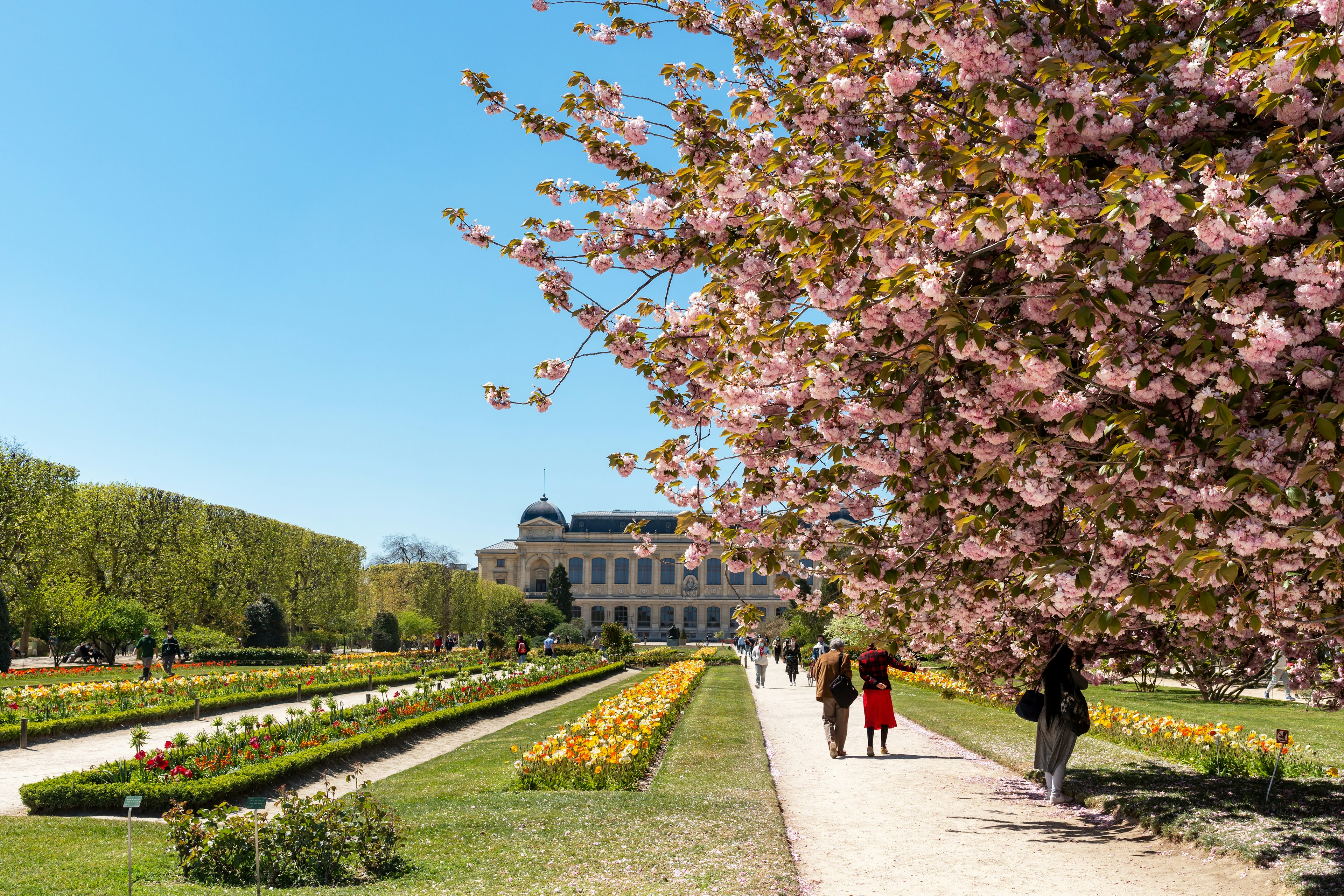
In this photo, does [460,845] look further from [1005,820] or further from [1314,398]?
[1314,398]

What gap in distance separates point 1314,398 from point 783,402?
2.10 meters

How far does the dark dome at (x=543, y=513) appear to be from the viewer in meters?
101

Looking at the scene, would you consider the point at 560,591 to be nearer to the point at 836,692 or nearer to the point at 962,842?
the point at 836,692

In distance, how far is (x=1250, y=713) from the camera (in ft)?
56.4

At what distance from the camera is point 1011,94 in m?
3.36

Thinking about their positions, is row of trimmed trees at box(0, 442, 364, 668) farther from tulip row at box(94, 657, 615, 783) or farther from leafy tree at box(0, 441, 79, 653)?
tulip row at box(94, 657, 615, 783)

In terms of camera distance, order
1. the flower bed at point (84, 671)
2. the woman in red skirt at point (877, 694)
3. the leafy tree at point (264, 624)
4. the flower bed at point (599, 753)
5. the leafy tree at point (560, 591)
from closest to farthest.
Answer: the flower bed at point (599, 753)
the woman in red skirt at point (877, 694)
the flower bed at point (84, 671)
the leafy tree at point (264, 624)
the leafy tree at point (560, 591)

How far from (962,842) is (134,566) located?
1367 inches

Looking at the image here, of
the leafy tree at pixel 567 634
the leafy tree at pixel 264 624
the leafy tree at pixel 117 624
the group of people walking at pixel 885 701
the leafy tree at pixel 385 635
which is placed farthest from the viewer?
the leafy tree at pixel 385 635

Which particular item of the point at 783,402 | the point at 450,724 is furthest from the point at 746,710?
the point at 783,402

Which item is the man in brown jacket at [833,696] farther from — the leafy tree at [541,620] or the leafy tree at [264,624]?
the leafy tree at [541,620]

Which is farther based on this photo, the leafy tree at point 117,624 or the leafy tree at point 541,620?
the leafy tree at point 541,620

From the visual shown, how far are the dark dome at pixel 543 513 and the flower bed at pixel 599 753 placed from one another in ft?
293

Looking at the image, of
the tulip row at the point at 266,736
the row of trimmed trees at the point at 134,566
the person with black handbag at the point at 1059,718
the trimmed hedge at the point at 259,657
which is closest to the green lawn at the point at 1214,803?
the person with black handbag at the point at 1059,718
